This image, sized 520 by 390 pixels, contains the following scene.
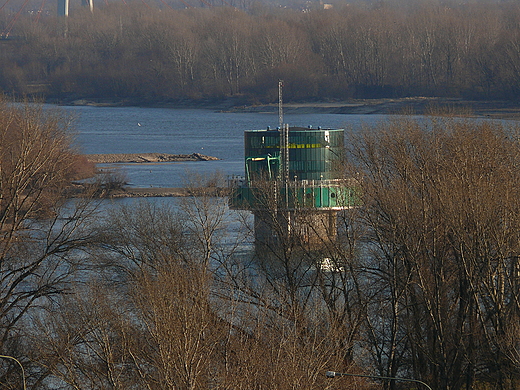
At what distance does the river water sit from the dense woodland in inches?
243

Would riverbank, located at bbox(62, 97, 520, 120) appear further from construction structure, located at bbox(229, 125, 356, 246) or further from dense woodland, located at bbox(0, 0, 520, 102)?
construction structure, located at bbox(229, 125, 356, 246)

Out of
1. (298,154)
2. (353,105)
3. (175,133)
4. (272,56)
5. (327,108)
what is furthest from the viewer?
(272,56)

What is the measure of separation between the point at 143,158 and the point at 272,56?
157 feet

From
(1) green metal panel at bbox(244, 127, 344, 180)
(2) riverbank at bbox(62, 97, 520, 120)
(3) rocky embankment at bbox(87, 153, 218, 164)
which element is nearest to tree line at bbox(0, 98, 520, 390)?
(1) green metal panel at bbox(244, 127, 344, 180)

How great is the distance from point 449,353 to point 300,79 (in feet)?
283

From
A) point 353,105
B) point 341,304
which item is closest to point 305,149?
point 341,304

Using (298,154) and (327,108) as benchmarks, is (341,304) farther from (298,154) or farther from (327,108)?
(327,108)

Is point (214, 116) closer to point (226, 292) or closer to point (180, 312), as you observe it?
point (226, 292)

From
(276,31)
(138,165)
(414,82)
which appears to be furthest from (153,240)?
(276,31)

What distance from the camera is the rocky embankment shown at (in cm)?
5956

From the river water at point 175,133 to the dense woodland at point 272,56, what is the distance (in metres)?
6.16

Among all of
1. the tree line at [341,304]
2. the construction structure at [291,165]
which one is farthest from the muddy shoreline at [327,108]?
the tree line at [341,304]

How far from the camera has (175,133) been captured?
262 feet

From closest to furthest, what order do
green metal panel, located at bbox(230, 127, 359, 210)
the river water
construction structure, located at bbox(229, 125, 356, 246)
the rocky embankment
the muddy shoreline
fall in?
construction structure, located at bbox(229, 125, 356, 246), green metal panel, located at bbox(230, 127, 359, 210), the river water, the muddy shoreline, the rocky embankment
